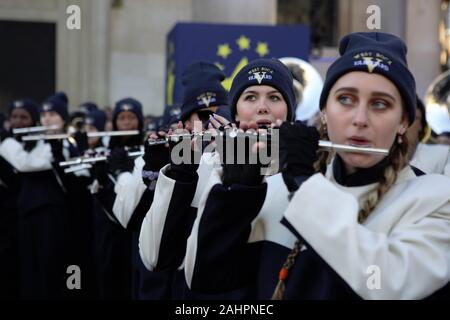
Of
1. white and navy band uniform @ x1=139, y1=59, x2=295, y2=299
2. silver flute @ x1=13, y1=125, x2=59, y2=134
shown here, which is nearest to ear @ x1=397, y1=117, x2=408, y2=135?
white and navy band uniform @ x1=139, y1=59, x2=295, y2=299

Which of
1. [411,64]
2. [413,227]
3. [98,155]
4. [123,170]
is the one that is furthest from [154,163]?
[411,64]

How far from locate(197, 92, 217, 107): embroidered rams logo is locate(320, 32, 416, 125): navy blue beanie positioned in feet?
6.34

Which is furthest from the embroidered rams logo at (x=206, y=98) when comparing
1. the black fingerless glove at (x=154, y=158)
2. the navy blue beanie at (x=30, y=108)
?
the navy blue beanie at (x=30, y=108)

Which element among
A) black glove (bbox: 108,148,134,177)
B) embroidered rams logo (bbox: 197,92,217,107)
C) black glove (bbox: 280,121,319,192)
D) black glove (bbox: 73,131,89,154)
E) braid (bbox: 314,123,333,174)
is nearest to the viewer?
black glove (bbox: 280,121,319,192)

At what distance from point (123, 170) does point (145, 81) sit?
353 inches

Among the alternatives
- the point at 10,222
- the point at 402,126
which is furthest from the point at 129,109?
the point at 402,126

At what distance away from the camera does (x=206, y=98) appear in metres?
4.29

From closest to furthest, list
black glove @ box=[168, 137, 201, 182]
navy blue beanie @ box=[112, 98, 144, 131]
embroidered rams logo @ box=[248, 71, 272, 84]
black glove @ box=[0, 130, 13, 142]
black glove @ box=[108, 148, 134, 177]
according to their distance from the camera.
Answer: black glove @ box=[168, 137, 201, 182] → embroidered rams logo @ box=[248, 71, 272, 84] → black glove @ box=[108, 148, 134, 177] → navy blue beanie @ box=[112, 98, 144, 131] → black glove @ box=[0, 130, 13, 142]

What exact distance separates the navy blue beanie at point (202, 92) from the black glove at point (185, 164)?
4.62 ft

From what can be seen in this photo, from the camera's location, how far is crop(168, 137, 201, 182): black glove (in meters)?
2.81

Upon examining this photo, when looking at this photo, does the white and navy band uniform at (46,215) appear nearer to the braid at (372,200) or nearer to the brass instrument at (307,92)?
Result: the brass instrument at (307,92)

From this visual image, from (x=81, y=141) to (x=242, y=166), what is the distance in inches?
207

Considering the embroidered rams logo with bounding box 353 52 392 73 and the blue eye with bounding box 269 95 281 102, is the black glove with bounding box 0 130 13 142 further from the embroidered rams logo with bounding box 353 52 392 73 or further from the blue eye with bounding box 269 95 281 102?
the embroidered rams logo with bounding box 353 52 392 73

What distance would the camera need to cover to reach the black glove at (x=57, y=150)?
23.7ft
